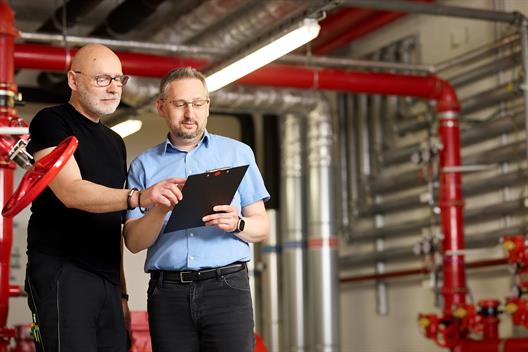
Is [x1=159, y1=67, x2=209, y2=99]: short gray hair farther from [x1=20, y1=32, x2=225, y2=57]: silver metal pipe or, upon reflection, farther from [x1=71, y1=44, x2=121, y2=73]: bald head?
[x1=20, y1=32, x2=225, y2=57]: silver metal pipe

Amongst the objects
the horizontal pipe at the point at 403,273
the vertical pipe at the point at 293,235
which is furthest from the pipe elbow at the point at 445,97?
the vertical pipe at the point at 293,235

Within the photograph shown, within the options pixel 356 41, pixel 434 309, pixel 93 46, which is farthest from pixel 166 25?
pixel 93 46

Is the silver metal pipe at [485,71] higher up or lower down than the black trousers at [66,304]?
higher up

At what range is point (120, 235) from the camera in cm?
362

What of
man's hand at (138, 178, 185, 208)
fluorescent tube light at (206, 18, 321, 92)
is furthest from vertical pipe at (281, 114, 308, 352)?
man's hand at (138, 178, 185, 208)

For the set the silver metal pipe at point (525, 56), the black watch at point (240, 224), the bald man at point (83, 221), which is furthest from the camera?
the silver metal pipe at point (525, 56)

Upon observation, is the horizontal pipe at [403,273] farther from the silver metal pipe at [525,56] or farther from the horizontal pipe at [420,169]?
the silver metal pipe at [525,56]

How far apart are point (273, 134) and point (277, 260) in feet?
5.31

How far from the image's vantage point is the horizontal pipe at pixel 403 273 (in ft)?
28.2

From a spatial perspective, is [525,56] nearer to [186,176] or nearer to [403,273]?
[403,273]

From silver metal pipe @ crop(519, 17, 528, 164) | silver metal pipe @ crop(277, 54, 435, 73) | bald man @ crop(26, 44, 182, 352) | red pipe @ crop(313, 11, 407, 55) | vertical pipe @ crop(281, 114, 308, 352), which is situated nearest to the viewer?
bald man @ crop(26, 44, 182, 352)

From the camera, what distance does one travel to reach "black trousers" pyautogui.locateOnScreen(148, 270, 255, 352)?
11.1 feet

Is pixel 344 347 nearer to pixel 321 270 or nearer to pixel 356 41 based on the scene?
pixel 321 270

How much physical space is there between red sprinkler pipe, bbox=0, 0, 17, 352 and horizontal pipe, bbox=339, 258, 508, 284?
173 inches
